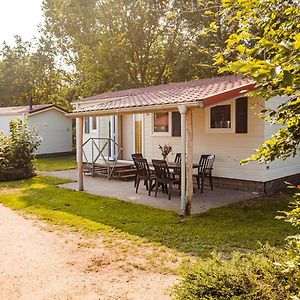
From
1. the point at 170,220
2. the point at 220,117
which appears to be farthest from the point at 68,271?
the point at 220,117

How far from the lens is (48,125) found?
20.9 meters

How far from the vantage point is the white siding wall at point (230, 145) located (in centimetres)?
909

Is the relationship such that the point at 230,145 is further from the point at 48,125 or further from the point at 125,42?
the point at 48,125

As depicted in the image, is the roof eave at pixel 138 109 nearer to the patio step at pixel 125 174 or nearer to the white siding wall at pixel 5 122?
the patio step at pixel 125 174

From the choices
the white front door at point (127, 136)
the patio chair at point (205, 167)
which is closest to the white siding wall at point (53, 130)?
the white front door at point (127, 136)

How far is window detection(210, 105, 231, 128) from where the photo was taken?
31.6 feet

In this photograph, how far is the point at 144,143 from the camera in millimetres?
12289

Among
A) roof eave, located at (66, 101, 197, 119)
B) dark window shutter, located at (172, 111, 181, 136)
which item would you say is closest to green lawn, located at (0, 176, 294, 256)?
roof eave, located at (66, 101, 197, 119)

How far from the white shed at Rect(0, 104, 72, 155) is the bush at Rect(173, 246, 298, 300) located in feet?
60.2

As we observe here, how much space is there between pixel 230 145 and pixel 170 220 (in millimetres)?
3826

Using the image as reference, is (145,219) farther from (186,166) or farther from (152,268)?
(152,268)

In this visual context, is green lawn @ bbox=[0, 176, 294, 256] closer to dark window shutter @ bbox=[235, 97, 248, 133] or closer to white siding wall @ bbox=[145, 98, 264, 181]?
white siding wall @ bbox=[145, 98, 264, 181]

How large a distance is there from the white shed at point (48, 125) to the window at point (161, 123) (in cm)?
1029

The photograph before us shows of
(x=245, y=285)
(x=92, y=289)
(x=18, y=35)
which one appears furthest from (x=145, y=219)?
(x=18, y=35)
